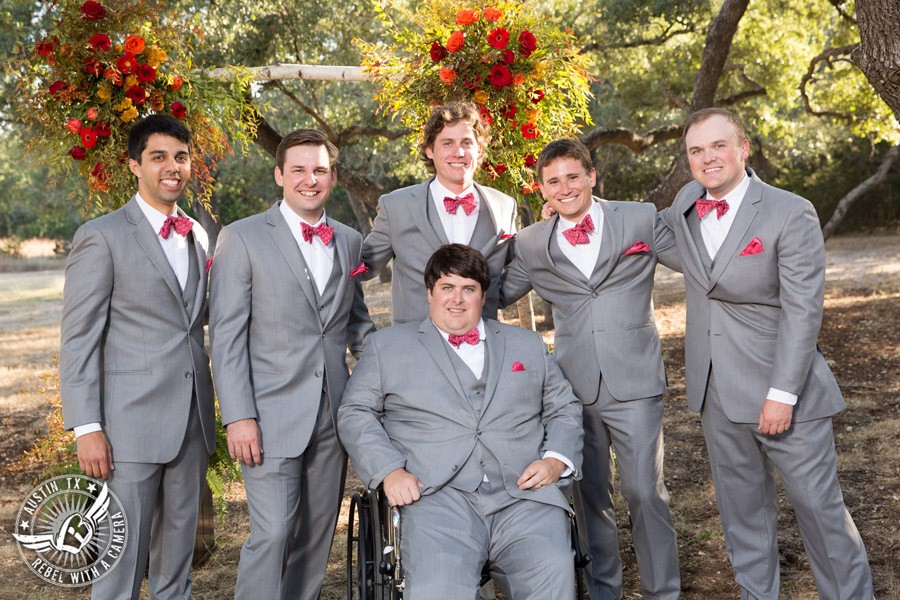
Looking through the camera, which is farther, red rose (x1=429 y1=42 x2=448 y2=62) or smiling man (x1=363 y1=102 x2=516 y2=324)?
red rose (x1=429 y1=42 x2=448 y2=62)

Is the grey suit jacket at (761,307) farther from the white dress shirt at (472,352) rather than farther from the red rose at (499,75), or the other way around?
the red rose at (499,75)

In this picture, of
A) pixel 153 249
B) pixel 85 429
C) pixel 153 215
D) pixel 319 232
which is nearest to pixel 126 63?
pixel 153 215

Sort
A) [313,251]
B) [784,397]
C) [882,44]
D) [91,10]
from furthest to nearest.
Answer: [882,44]
[91,10]
[313,251]
[784,397]

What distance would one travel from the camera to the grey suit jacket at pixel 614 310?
332cm

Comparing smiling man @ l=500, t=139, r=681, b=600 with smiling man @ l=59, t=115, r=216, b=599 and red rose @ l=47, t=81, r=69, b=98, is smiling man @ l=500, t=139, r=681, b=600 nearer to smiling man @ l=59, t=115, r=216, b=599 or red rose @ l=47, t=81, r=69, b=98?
smiling man @ l=59, t=115, r=216, b=599

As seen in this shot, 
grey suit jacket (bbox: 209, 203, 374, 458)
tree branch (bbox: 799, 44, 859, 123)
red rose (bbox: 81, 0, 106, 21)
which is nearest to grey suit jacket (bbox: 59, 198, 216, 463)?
grey suit jacket (bbox: 209, 203, 374, 458)

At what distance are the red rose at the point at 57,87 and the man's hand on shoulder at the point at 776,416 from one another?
3.44 m

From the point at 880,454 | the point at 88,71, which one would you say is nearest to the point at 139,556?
the point at 88,71

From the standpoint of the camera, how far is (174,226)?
10.0 feet

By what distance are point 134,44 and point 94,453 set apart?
2.02 meters

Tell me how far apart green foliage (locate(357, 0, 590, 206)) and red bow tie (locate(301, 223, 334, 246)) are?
4.36 ft

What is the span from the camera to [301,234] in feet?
10.6

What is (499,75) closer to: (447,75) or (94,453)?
(447,75)

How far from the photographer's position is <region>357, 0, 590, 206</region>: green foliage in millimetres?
4160
